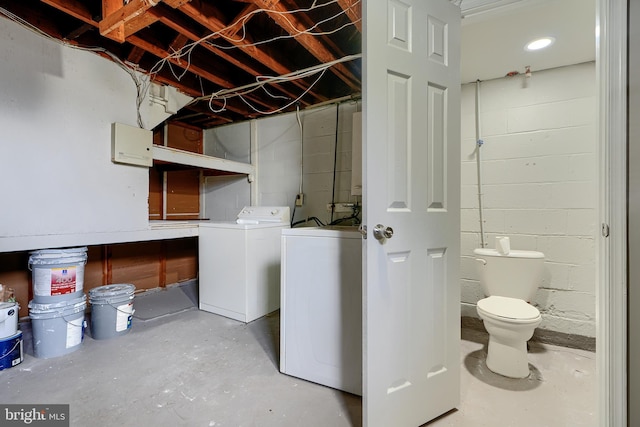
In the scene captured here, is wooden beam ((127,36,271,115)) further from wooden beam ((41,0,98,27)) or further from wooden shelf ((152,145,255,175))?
wooden shelf ((152,145,255,175))

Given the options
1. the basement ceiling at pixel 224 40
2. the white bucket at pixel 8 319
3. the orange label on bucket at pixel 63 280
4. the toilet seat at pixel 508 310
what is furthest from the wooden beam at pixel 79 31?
the toilet seat at pixel 508 310

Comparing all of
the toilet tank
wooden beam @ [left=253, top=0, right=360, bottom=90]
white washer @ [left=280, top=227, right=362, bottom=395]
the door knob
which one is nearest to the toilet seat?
the toilet tank

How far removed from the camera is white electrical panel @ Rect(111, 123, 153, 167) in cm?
229

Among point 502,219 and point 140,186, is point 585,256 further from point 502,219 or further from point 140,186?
point 140,186

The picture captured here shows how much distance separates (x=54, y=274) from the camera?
6.55 feet

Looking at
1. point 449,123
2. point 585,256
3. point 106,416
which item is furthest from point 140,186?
point 585,256

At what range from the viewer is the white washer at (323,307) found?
157cm

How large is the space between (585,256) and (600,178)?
1.51m

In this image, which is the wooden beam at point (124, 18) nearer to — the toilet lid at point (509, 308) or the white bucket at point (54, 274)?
the white bucket at point (54, 274)

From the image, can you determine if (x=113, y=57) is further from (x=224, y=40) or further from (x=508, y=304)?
(x=508, y=304)

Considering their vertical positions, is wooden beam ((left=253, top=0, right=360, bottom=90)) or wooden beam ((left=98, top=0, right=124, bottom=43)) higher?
wooden beam ((left=253, top=0, right=360, bottom=90))

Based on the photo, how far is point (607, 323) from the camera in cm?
104

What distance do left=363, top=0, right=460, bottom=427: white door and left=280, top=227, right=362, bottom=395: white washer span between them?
0.94 ft

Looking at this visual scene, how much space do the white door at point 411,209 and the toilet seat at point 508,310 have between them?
1.44 ft
